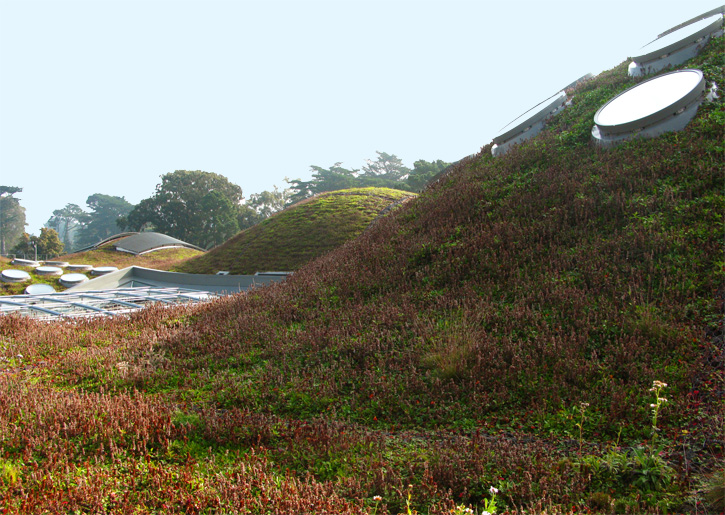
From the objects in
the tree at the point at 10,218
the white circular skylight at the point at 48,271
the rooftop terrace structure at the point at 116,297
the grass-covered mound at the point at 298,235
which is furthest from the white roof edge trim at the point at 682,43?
the tree at the point at 10,218

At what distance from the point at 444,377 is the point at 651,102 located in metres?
8.85

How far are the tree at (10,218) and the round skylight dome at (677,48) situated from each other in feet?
317

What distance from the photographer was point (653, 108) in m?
10.1

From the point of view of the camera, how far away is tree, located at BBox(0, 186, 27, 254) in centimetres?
8325

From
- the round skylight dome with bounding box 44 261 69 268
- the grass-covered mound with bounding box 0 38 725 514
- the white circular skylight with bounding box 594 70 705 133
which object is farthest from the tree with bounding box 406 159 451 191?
the grass-covered mound with bounding box 0 38 725 514

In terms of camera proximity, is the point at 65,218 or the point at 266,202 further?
the point at 65,218

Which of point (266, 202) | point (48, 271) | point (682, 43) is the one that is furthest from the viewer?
point (266, 202)

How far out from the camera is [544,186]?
31.8 feet

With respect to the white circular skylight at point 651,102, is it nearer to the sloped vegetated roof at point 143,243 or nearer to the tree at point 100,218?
the sloped vegetated roof at point 143,243

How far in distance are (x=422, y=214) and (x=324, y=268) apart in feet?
8.79

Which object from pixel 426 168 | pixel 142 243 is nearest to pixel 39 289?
pixel 142 243

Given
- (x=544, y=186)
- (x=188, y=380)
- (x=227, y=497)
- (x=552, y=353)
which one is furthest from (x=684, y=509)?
(x=544, y=186)

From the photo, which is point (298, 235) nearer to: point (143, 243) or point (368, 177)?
point (143, 243)

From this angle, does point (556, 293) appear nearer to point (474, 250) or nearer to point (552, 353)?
point (552, 353)
